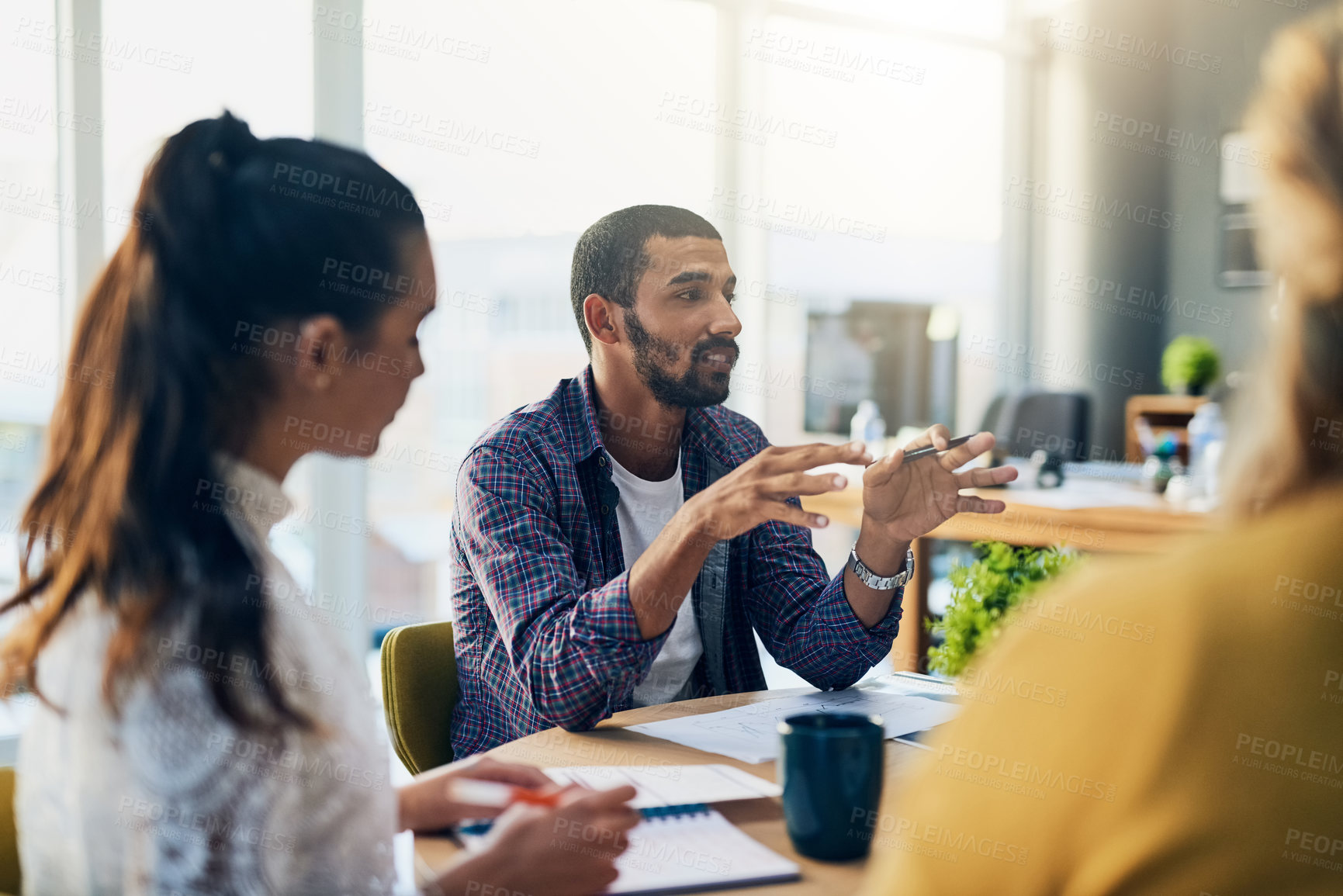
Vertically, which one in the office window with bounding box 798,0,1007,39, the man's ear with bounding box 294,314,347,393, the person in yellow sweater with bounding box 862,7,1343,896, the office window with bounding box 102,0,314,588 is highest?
the office window with bounding box 798,0,1007,39

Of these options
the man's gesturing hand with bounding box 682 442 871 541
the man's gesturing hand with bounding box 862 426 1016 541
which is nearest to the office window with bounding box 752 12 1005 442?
the man's gesturing hand with bounding box 862 426 1016 541

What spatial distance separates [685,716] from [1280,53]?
3.35 feet

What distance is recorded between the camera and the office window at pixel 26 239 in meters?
3.04

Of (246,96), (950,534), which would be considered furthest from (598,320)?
(246,96)

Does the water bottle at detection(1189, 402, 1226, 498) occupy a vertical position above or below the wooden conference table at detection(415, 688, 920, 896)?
above

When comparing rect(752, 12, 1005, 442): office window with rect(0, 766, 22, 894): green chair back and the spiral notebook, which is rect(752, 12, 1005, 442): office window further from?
rect(0, 766, 22, 894): green chair back

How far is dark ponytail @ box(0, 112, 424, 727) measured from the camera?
755mm

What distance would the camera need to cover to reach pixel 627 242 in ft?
6.42

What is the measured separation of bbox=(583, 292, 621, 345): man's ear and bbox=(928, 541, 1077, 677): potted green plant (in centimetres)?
82

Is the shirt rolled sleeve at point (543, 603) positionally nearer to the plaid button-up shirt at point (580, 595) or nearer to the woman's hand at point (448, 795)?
the plaid button-up shirt at point (580, 595)

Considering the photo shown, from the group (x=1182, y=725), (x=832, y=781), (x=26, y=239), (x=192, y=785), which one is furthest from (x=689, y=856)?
(x=26, y=239)

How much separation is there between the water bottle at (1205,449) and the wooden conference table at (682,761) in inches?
80.7

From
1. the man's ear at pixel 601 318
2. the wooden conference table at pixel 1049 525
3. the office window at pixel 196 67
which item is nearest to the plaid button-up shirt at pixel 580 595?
the man's ear at pixel 601 318

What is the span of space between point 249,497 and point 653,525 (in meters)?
1.04
